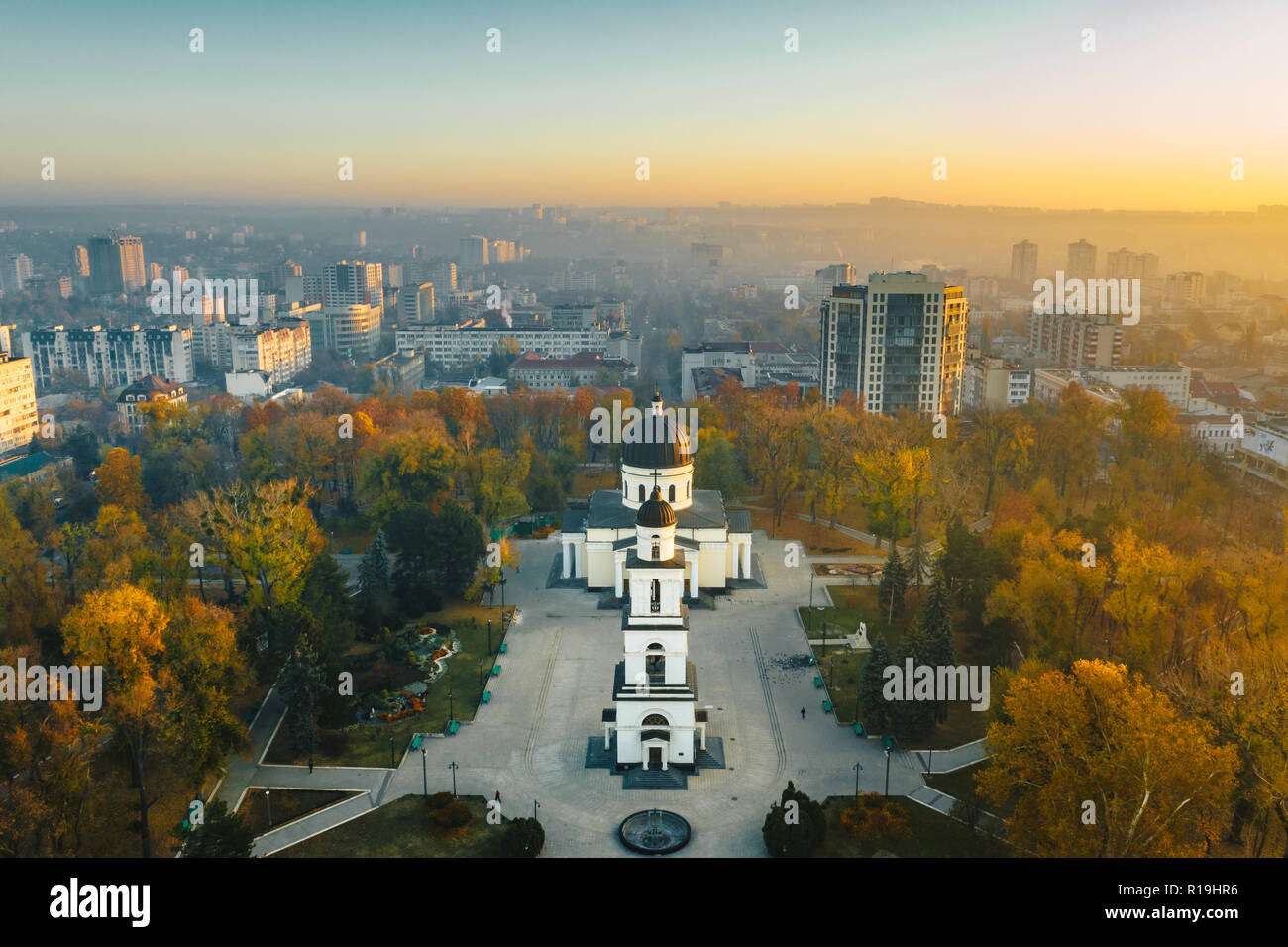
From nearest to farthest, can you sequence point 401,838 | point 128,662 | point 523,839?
point 523,839
point 128,662
point 401,838

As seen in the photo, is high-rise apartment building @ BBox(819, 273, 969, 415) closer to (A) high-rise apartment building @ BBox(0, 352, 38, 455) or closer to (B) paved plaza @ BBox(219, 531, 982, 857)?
(B) paved plaza @ BBox(219, 531, 982, 857)

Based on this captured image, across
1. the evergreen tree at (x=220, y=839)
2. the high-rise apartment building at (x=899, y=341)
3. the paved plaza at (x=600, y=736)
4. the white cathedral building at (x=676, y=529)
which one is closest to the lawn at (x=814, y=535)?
the white cathedral building at (x=676, y=529)

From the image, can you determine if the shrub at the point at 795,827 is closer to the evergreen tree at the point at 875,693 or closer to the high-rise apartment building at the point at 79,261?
the evergreen tree at the point at 875,693

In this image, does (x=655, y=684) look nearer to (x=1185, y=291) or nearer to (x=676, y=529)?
(x=676, y=529)

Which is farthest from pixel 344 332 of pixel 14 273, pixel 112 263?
pixel 14 273

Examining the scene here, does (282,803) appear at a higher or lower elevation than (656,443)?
lower

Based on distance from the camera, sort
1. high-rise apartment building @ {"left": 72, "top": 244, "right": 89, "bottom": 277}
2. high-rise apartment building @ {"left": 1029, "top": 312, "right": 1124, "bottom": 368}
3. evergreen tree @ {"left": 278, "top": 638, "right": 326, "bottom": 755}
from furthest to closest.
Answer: high-rise apartment building @ {"left": 72, "top": 244, "right": 89, "bottom": 277}
high-rise apartment building @ {"left": 1029, "top": 312, "right": 1124, "bottom": 368}
evergreen tree @ {"left": 278, "top": 638, "right": 326, "bottom": 755}

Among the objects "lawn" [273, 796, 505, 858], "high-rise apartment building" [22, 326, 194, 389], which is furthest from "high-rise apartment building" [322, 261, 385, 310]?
"lawn" [273, 796, 505, 858]
